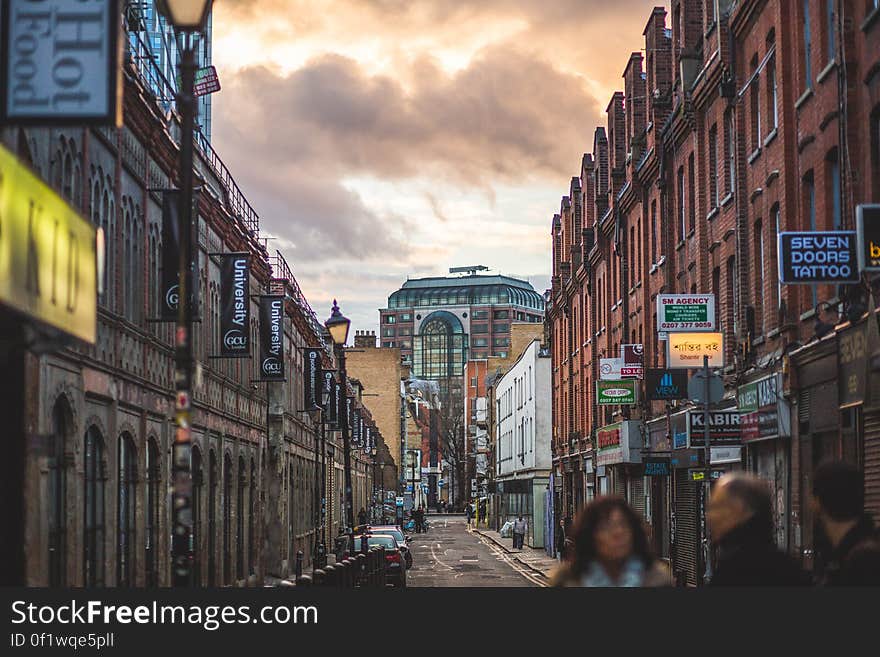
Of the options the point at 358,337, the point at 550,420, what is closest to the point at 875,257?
the point at 550,420

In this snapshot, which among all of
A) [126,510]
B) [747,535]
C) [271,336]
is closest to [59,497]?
[126,510]

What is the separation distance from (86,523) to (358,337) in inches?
4896

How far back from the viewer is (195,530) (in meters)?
30.6

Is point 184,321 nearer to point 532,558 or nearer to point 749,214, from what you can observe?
point 749,214

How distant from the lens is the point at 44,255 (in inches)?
416

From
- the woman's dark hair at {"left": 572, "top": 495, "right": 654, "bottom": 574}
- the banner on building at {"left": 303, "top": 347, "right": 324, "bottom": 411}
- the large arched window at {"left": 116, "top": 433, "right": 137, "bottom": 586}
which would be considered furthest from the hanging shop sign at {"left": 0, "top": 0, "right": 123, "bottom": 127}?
the banner on building at {"left": 303, "top": 347, "right": 324, "bottom": 411}

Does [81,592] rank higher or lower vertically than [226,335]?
lower

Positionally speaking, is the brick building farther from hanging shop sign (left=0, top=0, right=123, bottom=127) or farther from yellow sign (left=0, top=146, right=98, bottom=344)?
hanging shop sign (left=0, top=0, right=123, bottom=127)

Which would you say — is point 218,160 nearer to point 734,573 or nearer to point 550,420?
point 734,573

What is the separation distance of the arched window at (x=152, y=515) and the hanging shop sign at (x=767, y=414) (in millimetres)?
10746

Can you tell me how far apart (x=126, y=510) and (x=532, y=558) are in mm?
36264

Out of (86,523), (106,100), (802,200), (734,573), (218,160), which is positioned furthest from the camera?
(218,160)

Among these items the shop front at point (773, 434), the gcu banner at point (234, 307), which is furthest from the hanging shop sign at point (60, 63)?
the gcu banner at point (234, 307)

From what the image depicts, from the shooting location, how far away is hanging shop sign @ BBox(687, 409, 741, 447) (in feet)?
80.6
